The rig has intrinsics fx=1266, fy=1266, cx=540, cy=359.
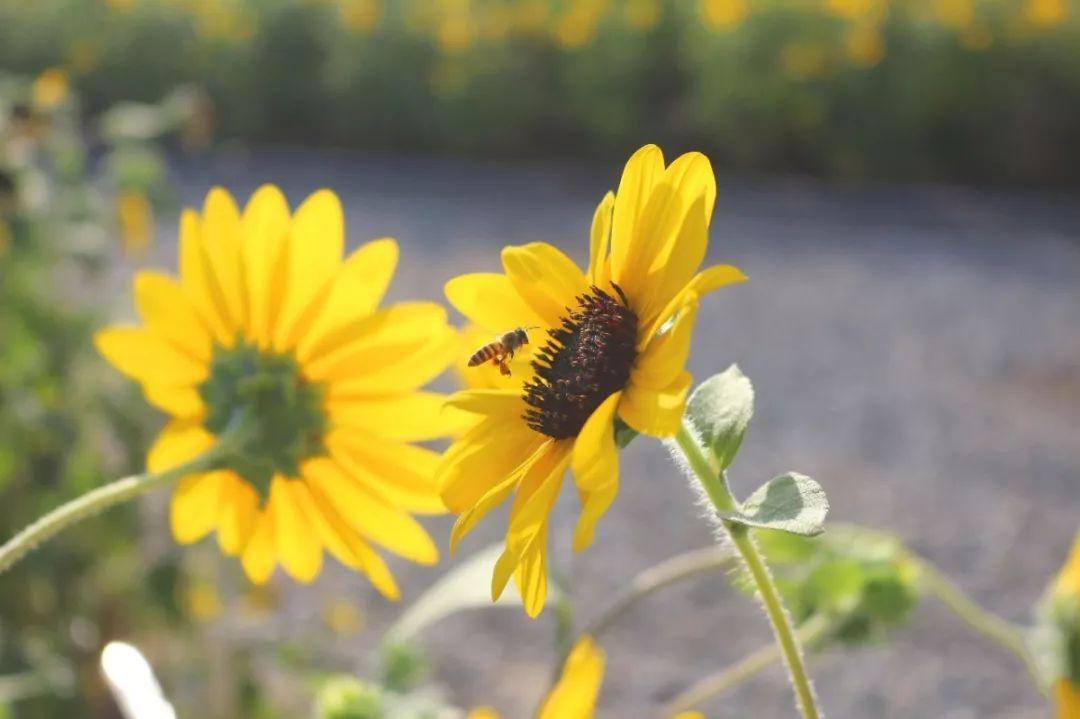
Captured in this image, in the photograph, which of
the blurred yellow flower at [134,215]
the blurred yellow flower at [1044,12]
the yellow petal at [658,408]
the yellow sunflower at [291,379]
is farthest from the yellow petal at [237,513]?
the blurred yellow flower at [1044,12]

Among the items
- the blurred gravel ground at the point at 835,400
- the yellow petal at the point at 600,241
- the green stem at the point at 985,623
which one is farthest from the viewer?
the blurred gravel ground at the point at 835,400

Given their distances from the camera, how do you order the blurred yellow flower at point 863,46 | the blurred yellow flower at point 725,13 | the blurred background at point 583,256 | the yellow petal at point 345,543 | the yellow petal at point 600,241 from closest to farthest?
the yellow petal at point 600,241
the yellow petal at point 345,543
the blurred background at point 583,256
the blurred yellow flower at point 863,46
the blurred yellow flower at point 725,13

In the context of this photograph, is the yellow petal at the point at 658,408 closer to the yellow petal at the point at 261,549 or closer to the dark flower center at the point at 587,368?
the dark flower center at the point at 587,368

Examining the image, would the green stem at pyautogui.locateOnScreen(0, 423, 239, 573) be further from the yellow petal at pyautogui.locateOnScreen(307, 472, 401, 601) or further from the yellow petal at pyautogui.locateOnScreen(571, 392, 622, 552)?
the yellow petal at pyautogui.locateOnScreen(571, 392, 622, 552)

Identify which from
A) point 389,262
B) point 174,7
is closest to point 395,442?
point 389,262

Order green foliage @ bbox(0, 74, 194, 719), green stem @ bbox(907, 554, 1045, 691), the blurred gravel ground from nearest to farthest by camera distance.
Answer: green stem @ bbox(907, 554, 1045, 691)
green foliage @ bbox(0, 74, 194, 719)
the blurred gravel ground

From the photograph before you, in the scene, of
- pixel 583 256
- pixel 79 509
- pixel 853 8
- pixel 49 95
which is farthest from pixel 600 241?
pixel 853 8

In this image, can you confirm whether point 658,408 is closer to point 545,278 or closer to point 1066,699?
point 545,278

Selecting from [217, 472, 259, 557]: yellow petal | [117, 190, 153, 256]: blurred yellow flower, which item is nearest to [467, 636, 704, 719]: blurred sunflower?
[217, 472, 259, 557]: yellow petal
